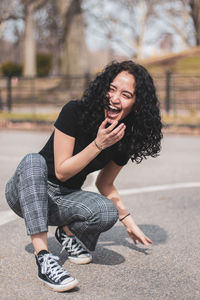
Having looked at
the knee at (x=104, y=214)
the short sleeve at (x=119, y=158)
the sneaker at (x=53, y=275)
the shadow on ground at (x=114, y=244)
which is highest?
the short sleeve at (x=119, y=158)

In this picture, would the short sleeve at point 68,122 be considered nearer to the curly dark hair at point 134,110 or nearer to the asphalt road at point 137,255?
the curly dark hair at point 134,110

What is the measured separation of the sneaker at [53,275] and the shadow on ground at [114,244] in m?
0.49

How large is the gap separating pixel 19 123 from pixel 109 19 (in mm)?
32837

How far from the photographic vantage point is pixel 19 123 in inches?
607

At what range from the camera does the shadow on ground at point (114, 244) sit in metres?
3.84

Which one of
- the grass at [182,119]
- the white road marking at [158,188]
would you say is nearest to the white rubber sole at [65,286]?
the white road marking at [158,188]

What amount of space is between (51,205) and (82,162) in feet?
1.64

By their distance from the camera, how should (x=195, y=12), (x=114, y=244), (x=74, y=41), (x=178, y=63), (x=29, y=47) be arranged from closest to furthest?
1. (x=114, y=244)
2. (x=74, y=41)
3. (x=178, y=63)
4. (x=29, y=47)
5. (x=195, y=12)

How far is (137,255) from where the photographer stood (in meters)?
3.95

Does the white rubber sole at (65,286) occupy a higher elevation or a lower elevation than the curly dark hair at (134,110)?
lower

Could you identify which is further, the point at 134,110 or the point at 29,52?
the point at 29,52

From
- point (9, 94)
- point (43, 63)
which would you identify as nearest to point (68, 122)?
point (9, 94)

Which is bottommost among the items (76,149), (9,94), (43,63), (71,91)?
(43,63)

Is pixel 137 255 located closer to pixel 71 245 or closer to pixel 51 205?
pixel 71 245
